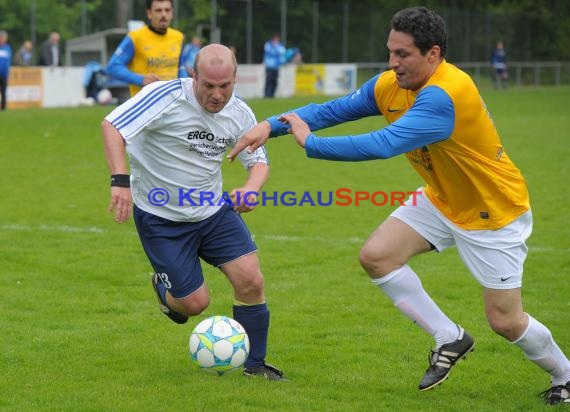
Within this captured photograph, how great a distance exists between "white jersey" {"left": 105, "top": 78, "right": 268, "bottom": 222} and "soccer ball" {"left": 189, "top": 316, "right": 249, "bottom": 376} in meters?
0.70

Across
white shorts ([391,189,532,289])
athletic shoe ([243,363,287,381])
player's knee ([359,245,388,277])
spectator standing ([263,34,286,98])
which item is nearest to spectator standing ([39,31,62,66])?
spectator standing ([263,34,286,98])

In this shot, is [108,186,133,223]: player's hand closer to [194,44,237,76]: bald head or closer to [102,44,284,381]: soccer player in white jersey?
[102,44,284,381]: soccer player in white jersey

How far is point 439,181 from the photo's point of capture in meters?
5.61

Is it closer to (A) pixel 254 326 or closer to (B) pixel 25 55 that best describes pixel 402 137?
(A) pixel 254 326

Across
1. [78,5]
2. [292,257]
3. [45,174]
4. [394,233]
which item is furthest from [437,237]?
[78,5]

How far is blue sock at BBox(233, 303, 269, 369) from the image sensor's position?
6012mm

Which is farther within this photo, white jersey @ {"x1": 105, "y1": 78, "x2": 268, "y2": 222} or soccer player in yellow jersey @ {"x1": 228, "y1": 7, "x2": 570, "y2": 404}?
white jersey @ {"x1": 105, "y1": 78, "x2": 268, "y2": 222}

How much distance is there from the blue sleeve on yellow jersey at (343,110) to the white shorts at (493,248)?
714mm

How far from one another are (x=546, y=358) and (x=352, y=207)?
7.33 metres

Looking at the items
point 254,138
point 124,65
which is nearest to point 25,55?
point 124,65

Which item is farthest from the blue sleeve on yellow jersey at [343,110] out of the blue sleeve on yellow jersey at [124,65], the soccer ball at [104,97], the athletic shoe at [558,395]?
the soccer ball at [104,97]

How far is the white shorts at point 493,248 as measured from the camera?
543 cm

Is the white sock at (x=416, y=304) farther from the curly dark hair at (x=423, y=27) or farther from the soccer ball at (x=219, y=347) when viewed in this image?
the curly dark hair at (x=423, y=27)

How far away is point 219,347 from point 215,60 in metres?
1.62
